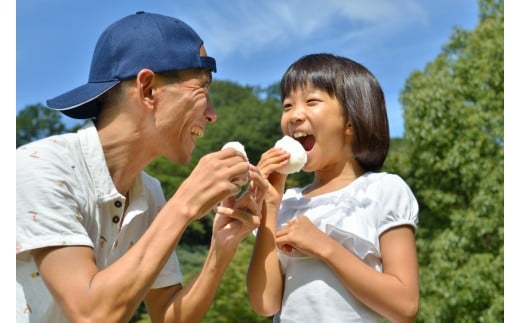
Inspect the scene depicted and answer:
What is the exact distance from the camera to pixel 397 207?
284 cm

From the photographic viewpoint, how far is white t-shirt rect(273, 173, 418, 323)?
275 cm

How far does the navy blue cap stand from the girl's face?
470mm

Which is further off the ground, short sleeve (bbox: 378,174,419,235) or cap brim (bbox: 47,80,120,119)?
cap brim (bbox: 47,80,120,119)

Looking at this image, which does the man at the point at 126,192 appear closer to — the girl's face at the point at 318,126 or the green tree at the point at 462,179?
the girl's face at the point at 318,126

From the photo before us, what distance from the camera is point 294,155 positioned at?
2.92 metres

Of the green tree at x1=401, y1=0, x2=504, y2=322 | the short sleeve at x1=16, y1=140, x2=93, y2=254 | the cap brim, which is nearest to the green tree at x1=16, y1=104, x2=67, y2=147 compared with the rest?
the green tree at x1=401, y1=0, x2=504, y2=322

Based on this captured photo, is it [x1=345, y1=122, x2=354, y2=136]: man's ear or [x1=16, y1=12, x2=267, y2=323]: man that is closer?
[x1=16, y1=12, x2=267, y2=323]: man

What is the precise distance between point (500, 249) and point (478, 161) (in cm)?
232

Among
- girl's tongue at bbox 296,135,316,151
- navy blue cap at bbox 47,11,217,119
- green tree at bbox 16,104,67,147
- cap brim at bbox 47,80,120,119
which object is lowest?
girl's tongue at bbox 296,135,316,151

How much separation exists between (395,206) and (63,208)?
136 centimetres

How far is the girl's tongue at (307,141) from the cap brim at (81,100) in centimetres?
89

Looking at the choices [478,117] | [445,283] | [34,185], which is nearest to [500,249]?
[445,283]

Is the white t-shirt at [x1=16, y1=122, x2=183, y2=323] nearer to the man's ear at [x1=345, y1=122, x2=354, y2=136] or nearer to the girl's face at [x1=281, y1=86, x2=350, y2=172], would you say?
the girl's face at [x1=281, y1=86, x2=350, y2=172]

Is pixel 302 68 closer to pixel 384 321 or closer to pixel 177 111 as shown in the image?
pixel 177 111
